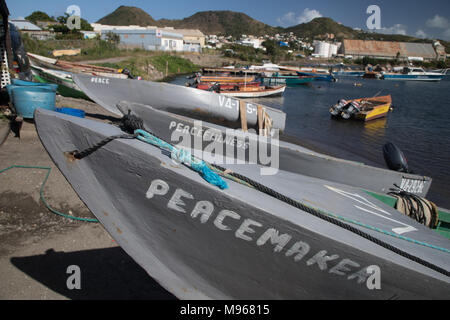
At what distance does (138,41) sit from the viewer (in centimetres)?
5156

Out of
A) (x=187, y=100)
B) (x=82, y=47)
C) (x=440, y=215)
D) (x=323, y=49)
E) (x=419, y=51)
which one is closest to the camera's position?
(x=440, y=215)

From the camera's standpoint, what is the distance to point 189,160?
6.41ft

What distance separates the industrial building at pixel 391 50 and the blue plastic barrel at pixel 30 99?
126m

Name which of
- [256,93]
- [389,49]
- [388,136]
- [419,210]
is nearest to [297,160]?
[419,210]

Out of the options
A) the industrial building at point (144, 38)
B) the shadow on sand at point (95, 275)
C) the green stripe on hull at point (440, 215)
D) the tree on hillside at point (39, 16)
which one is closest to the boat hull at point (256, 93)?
the green stripe on hull at point (440, 215)

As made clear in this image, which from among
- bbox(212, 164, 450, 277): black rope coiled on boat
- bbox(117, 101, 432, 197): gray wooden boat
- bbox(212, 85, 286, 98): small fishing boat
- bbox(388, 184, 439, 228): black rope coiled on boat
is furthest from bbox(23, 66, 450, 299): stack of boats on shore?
bbox(212, 85, 286, 98): small fishing boat

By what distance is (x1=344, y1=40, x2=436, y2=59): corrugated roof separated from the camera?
112438 mm

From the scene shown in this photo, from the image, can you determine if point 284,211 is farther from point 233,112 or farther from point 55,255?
point 233,112

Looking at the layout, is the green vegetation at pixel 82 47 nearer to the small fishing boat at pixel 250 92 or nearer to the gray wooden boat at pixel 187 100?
the small fishing boat at pixel 250 92

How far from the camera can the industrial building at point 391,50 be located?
11150cm

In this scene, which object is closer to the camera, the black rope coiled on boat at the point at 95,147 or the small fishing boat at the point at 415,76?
the black rope coiled on boat at the point at 95,147

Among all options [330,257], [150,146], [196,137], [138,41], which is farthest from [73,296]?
[138,41]

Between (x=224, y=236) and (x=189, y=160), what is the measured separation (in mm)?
612

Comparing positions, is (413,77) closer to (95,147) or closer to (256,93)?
(256,93)
